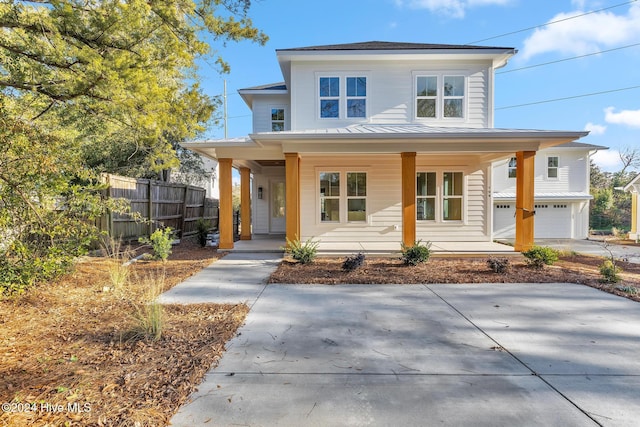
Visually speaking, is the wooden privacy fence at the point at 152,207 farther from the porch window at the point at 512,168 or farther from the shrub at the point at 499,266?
the porch window at the point at 512,168

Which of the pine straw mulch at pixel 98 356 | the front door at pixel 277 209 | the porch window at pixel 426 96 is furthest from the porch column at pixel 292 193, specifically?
the front door at pixel 277 209

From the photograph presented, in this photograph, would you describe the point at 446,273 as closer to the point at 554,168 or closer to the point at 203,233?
the point at 203,233

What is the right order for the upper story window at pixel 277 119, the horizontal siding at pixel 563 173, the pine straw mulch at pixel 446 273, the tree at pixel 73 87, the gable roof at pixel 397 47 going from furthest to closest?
the horizontal siding at pixel 563 173 → the upper story window at pixel 277 119 → the gable roof at pixel 397 47 → the pine straw mulch at pixel 446 273 → the tree at pixel 73 87

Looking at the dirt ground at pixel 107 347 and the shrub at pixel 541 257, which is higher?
the shrub at pixel 541 257

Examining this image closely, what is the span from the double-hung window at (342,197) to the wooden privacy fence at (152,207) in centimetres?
504

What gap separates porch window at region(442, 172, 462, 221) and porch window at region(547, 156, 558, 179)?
7.44 metres

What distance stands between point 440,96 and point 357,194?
4061mm

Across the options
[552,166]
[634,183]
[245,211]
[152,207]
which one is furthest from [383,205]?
[634,183]

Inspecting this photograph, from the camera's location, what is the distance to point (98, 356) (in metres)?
→ 3.08

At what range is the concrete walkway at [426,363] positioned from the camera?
2.31m

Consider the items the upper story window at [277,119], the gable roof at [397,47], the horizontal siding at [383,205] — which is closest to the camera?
the gable roof at [397,47]

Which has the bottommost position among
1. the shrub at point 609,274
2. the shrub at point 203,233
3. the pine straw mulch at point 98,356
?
the pine straw mulch at point 98,356

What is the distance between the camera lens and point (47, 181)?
4305mm

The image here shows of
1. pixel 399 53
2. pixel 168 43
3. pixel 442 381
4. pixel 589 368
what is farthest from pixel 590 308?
pixel 399 53
